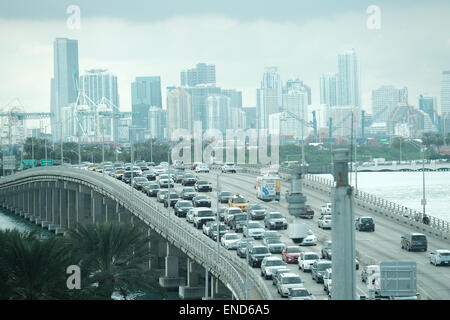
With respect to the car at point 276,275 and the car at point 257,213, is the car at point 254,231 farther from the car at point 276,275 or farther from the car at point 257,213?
the car at point 276,275

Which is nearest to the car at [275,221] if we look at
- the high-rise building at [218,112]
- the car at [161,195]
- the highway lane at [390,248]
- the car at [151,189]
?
the highway lane at [390,248]

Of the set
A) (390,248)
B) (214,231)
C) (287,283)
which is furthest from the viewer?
(214,231)

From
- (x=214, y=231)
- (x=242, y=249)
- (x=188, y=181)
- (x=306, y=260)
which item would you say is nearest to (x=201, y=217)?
(x=214, y=231)

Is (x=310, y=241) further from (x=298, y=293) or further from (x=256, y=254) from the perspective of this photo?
(x=298, y=293)

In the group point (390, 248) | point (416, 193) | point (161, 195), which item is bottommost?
point (416, 193)

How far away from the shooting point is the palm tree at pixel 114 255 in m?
33.0

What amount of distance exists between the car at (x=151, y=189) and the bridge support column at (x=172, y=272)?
53.8ft

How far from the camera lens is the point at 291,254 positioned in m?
35.8

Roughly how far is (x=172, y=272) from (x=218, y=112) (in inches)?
4740

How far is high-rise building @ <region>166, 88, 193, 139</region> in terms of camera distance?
166250 millimetres

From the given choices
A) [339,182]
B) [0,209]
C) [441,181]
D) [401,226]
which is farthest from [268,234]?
[441,181]

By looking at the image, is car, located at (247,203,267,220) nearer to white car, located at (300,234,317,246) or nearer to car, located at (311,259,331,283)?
white car, located at (300,234,317,246)

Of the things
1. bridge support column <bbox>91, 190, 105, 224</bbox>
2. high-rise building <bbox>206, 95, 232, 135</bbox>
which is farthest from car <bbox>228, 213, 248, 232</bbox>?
high-rise building <bbox>206, 95, 232, 135</bbox>

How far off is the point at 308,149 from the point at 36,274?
106219 mm
